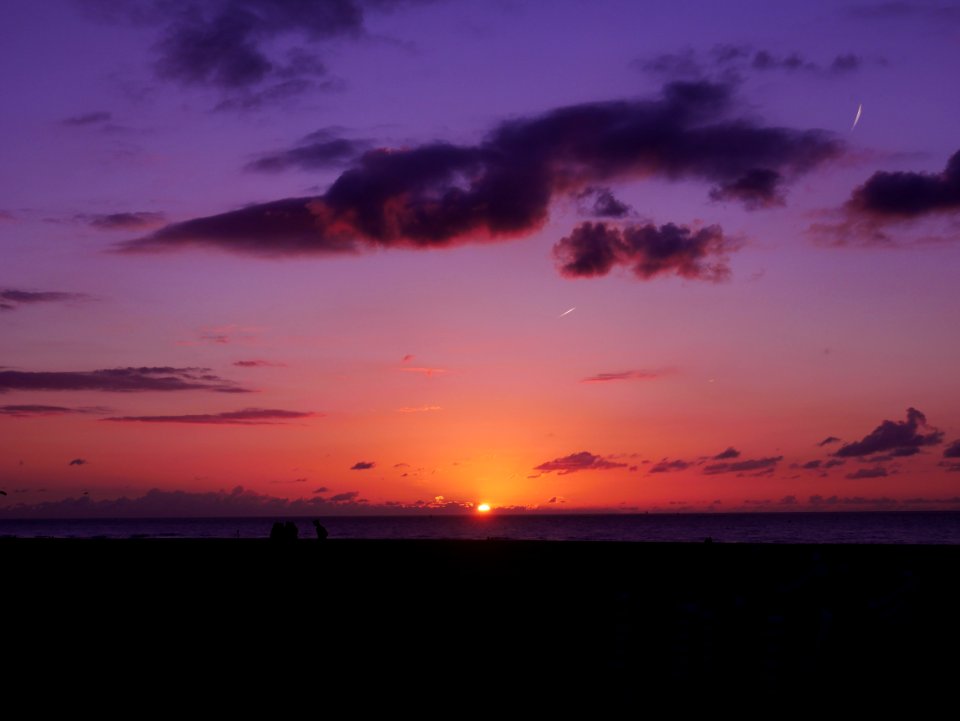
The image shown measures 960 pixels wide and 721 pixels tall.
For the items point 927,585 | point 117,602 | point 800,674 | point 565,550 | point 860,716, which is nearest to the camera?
point 800,674

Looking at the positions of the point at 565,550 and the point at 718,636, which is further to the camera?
the point at 565,550

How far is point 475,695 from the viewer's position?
12.8m

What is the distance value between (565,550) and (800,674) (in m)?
31.7

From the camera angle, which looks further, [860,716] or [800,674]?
[860,716]

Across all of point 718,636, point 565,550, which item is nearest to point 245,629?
point 718,636

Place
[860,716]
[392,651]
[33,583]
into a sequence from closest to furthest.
A: 1. [860,716]
2. [392,651]
3. [33,583]

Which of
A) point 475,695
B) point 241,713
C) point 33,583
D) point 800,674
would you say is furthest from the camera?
point 33,583

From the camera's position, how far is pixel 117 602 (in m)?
21.7

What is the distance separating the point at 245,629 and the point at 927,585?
16.9 m

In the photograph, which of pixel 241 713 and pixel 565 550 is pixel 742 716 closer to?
pixel 241 713

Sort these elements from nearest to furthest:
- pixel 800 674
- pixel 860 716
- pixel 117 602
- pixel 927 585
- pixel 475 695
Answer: pixel 800 674, pixel 860 716, pixel 475 695, pixel 117 602, pixel 927 585

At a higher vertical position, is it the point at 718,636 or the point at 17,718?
the point at 718,636

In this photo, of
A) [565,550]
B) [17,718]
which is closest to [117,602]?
[17,718]

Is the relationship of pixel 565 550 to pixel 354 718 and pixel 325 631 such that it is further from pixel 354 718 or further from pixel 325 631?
pixel 354 718
